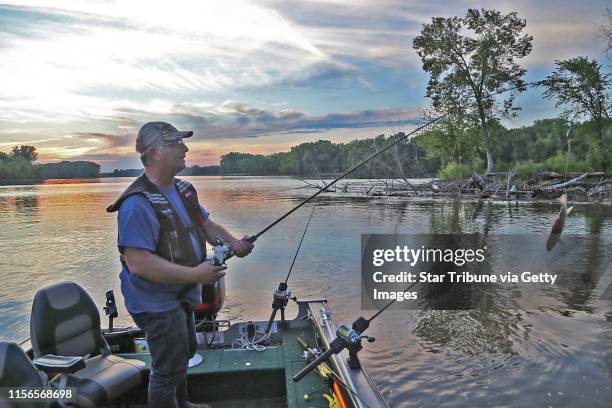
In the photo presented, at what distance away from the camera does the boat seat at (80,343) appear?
2945 mm

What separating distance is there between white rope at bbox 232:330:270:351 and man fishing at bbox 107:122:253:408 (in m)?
1.22

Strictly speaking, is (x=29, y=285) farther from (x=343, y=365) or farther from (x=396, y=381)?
(x=343, y=365)

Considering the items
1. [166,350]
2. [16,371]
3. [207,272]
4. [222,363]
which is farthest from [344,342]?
[16,371]

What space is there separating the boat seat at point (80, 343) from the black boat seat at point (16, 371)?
353 millimetres

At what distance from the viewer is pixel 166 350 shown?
2.68 metres

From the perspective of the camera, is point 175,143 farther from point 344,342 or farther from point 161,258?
point 344,342

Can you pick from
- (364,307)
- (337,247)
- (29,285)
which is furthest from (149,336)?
(337,247)

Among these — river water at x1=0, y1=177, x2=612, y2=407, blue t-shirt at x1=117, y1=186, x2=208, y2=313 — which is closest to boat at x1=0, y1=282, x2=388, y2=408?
blue t-shirt at x1=117, y1=186, x2=208, y2=313

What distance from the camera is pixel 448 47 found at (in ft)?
111

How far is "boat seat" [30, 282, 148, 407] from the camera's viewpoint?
2.95m

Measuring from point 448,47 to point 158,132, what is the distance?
3503 cm

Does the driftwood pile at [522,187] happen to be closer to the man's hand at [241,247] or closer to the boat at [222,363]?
the boat at [222,363]

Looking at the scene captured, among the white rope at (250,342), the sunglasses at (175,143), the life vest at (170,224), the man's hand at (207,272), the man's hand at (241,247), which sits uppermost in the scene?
the sunglasses at (175,143)

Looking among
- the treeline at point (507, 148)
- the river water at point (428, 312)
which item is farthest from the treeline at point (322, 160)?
the river water at point (428, 312)
